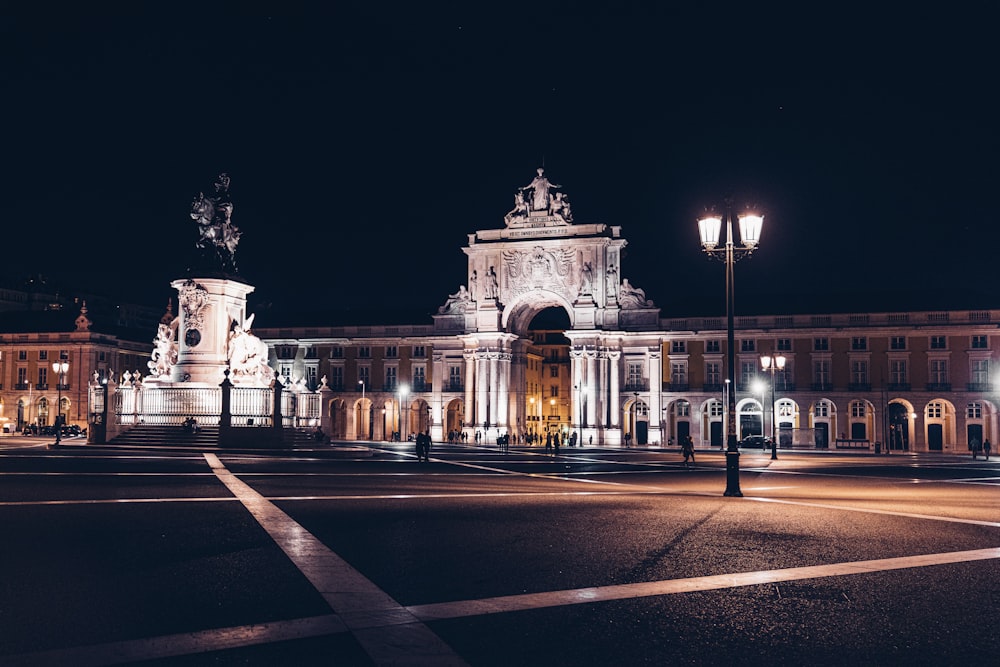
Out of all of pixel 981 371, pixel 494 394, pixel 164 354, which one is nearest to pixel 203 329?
pixel 164 354

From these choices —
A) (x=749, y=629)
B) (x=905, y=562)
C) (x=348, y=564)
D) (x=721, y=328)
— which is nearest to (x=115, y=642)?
(x=348, y=564)

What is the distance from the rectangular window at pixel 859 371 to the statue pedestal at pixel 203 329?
5061 cm

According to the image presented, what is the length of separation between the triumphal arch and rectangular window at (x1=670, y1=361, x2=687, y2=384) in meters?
1.28

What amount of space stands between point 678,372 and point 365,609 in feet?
A: 232

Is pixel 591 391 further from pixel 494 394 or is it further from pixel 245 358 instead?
pixel 245 358

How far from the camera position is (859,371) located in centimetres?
7194

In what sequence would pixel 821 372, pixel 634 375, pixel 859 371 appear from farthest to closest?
1. pixel 634 375
2. pixel 821 372
3. pixel 859 371

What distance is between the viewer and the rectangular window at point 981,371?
67750 millimetres

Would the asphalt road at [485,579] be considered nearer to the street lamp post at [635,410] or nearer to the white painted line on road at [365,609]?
the white painted line on road at [365,609]

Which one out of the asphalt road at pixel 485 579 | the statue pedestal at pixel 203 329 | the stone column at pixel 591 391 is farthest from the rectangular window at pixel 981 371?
the asphalt road at pixel 485 579

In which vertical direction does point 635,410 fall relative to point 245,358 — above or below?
below

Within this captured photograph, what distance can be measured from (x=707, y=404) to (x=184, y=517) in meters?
64.8

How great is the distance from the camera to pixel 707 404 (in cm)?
7525

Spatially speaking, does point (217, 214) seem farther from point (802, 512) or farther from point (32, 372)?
point (32, 372)
